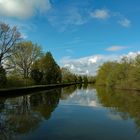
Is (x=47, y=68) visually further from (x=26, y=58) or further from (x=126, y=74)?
(x=126, y=74)

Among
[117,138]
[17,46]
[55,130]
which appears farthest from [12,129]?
[17,46]

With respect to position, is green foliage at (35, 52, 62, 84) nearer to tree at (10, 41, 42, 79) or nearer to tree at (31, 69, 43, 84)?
tree at (31, 69, 43, 84)

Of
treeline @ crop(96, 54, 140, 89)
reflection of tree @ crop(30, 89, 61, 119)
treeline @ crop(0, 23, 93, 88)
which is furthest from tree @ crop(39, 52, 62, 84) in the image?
reflection of tree @ crop(30, 89, 61, 119)

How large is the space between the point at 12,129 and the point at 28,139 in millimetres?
2441

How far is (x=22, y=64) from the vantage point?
68.0 m

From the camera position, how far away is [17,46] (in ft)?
166

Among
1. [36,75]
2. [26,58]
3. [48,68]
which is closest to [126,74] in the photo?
[48,68]

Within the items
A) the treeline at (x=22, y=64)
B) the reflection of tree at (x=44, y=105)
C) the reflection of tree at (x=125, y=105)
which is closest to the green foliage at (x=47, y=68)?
the treeline at (x=22, y=64)

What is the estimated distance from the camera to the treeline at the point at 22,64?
48.6 m

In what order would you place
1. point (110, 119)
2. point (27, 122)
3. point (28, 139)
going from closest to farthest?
point (28, 139), point (27, 122), point (110, 119)

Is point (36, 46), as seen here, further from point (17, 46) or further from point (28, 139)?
point (28, 139)

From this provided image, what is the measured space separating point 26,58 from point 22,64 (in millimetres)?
1850

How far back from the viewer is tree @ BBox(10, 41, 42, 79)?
6631 centimetres

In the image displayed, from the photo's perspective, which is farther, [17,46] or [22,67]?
[22,67]
